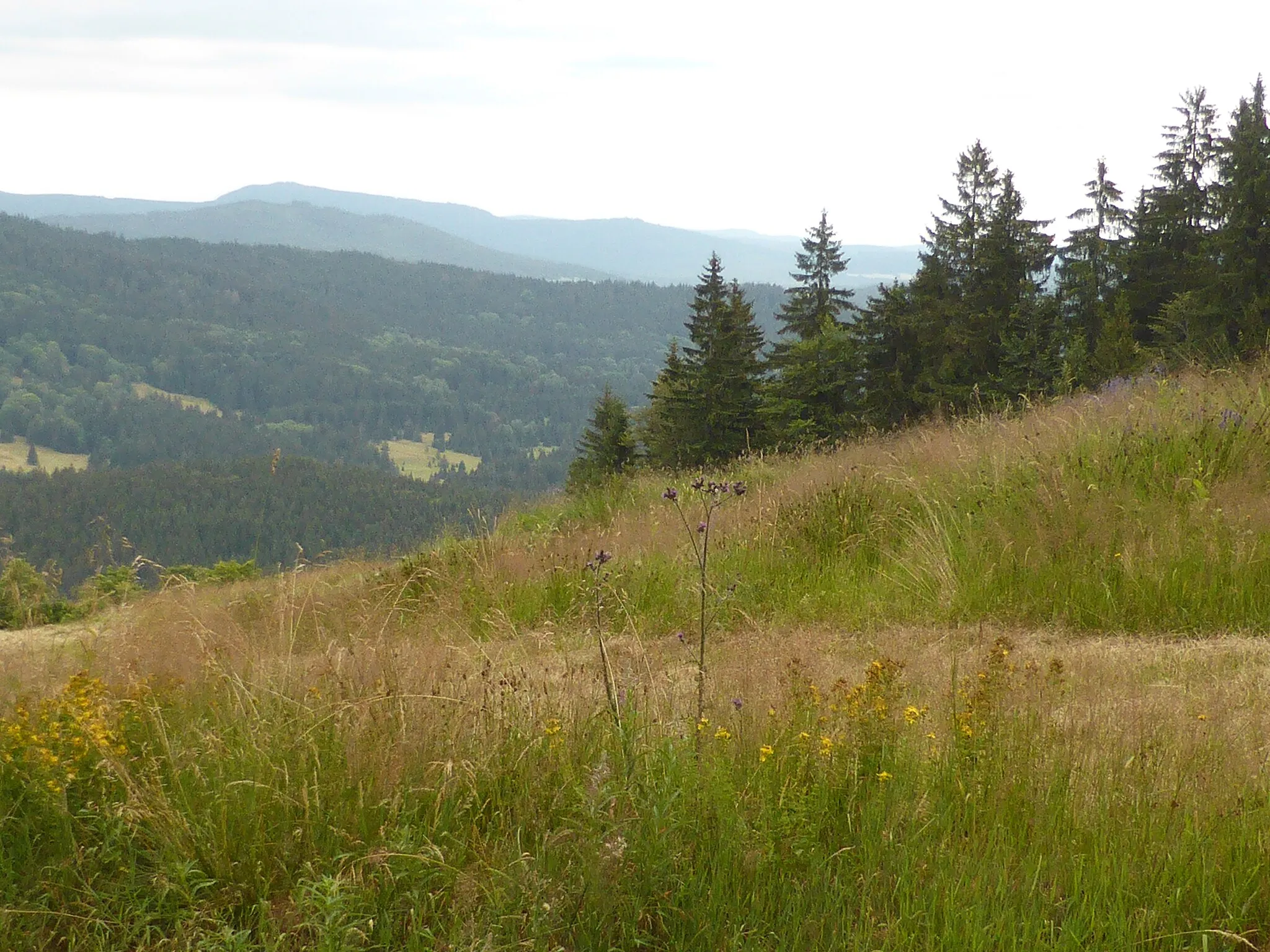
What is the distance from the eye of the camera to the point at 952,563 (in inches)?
207

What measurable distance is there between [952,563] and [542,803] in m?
3.46

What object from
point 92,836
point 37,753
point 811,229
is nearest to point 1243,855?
point 92,836

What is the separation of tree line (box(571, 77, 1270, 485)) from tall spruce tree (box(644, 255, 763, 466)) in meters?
0.07

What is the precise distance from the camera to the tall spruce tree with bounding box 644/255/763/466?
130 feet

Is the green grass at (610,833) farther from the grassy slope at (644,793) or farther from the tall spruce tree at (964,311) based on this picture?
the tall spruce tree at (964,311)

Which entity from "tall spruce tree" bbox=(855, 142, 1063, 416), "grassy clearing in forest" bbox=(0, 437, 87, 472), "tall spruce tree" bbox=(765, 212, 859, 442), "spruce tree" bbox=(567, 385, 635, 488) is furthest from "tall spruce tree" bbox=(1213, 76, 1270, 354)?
"grassy clearing in forest" bbox=(0, 437, 87, 472)

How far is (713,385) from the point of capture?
39750mm

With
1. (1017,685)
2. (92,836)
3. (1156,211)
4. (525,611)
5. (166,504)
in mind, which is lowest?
(166,504)

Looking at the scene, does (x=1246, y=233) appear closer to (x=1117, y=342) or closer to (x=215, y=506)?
(x=1117, y=342)

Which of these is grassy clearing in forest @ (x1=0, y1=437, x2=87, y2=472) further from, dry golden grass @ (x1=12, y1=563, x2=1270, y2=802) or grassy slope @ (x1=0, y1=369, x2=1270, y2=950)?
grassy slope @ (x1=0, y1=369, x2=1270, y2=950)

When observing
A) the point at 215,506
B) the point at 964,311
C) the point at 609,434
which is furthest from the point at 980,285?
the point at 215,506

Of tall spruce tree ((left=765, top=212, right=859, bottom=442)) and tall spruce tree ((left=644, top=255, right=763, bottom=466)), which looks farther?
tall spruce tree ((left=644, top=255, right=763, bottom=466))

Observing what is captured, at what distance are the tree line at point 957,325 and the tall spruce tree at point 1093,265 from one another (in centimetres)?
7

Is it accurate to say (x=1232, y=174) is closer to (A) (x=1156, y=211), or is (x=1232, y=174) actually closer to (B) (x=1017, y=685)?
(A) (x=1156, y=211)
